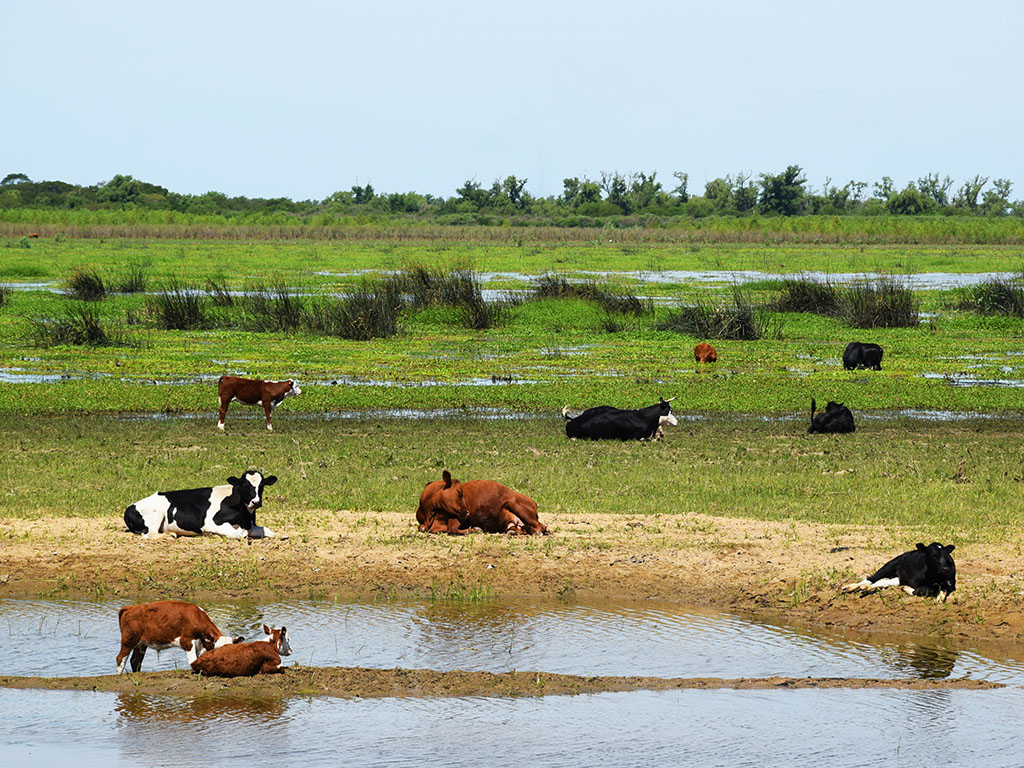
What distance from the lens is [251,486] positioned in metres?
12.6

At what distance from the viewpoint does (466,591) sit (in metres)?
11.7

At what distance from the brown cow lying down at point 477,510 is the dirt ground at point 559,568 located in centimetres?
19

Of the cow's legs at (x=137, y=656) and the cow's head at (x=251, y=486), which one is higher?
the cow's head at (x=251, y=486)

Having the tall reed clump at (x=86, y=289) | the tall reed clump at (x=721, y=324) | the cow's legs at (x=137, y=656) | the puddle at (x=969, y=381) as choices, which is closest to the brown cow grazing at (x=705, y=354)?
the puddle at (x=969, y=381)

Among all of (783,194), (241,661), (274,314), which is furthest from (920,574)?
(783,194)

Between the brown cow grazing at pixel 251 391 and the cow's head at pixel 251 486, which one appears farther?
the brown cow grazing at pixel 251 391

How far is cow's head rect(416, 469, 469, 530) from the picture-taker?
13.1 metres

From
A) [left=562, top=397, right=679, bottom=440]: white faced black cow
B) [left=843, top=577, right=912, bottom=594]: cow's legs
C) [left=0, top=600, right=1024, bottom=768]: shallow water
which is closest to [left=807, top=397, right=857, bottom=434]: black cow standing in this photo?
[left=562, top=397, right=679, bottom=440]: white faced black cow

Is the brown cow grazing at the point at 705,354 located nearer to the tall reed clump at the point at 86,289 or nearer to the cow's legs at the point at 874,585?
the cow's legs at the point at 874,585

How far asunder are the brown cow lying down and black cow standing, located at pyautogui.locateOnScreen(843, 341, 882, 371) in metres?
17.4

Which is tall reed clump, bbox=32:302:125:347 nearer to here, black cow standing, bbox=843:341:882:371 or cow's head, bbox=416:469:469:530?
black cow standing, bbox=843:341:882:371

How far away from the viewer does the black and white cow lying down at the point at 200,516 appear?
1291 cm

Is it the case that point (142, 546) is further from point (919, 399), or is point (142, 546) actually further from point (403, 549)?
point (919, 399)

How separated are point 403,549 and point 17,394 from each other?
44.2 ft
